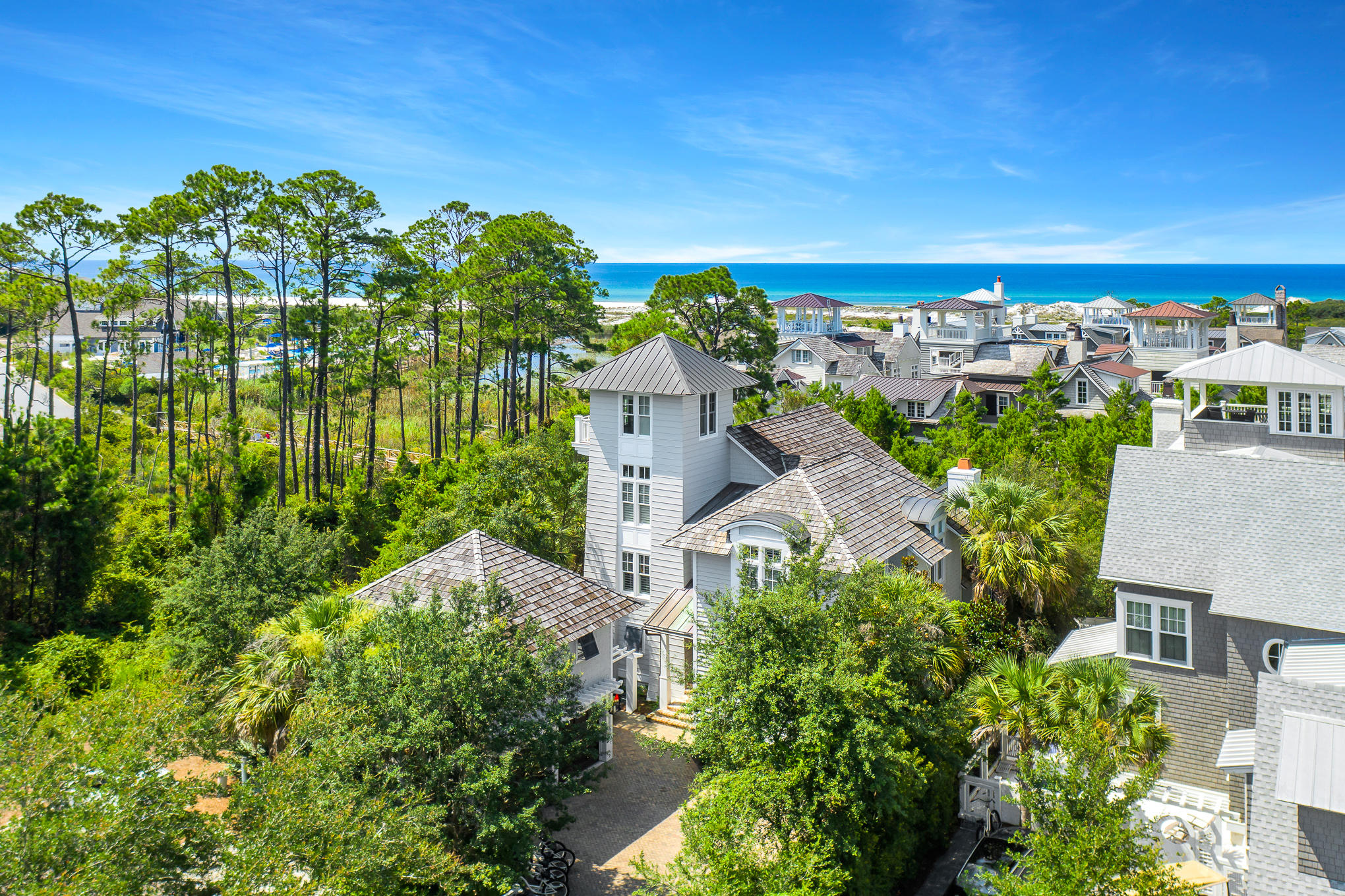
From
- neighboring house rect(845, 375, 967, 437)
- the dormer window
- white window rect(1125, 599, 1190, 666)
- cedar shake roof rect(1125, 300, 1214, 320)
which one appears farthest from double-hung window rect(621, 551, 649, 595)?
cedar shake roof rect(1125, 300, 1214, 320)

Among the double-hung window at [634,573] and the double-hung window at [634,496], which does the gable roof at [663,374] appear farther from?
the double-hung window at [634,573]

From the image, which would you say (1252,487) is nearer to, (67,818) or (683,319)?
(67,818)

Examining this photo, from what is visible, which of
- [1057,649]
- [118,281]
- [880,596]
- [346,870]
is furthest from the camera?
[118,281]

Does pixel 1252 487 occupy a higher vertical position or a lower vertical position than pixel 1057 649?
higher

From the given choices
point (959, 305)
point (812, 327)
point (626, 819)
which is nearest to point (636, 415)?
point (626, 819)

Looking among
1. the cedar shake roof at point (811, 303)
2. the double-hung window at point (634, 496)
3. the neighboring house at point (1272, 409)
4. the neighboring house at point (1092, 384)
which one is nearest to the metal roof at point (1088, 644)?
the neighboring house at point (1272, 409)

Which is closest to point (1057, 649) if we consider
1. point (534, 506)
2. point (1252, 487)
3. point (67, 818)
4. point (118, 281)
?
point (1252, 487)
